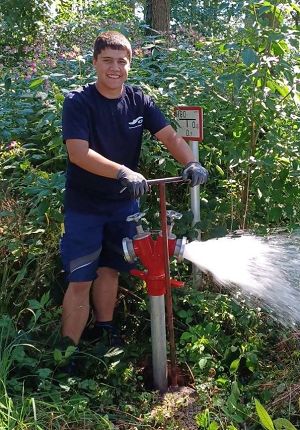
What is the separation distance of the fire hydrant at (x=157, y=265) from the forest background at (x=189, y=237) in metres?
0.17

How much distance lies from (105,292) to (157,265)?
22.0 inches

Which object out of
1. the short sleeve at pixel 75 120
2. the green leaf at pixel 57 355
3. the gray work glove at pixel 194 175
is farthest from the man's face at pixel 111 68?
the green leaf at pixel 57 355

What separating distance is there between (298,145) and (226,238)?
704mm

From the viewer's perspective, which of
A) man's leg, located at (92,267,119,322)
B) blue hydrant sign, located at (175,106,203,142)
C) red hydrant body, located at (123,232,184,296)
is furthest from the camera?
blue hydrant sign, located at (175,106,203,142)

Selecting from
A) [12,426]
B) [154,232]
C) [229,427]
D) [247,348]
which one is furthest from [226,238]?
[12,426]

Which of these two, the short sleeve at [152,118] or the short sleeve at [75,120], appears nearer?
the short sleeve at [75,120]

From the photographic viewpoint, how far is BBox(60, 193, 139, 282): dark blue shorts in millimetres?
2762

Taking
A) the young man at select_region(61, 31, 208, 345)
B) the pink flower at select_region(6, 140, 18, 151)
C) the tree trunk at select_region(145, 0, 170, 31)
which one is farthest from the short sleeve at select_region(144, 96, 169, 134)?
the tree trunk at select_region(145, 0, 170, 31)

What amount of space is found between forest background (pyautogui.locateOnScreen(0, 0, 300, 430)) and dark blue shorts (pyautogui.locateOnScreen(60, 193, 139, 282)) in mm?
218

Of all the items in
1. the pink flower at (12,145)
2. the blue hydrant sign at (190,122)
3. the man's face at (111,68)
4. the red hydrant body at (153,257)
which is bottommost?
Result: the red hydrant body at (153,257)

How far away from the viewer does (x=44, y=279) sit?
313cm

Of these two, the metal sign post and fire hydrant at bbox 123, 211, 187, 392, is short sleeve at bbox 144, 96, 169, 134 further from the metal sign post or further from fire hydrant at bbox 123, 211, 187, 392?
fire hydrant at bbox 123, 211, 187, 392

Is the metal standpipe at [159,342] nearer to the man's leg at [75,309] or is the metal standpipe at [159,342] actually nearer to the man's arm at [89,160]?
the man's leg at [75,309]

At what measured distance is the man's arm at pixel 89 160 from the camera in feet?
8.00
